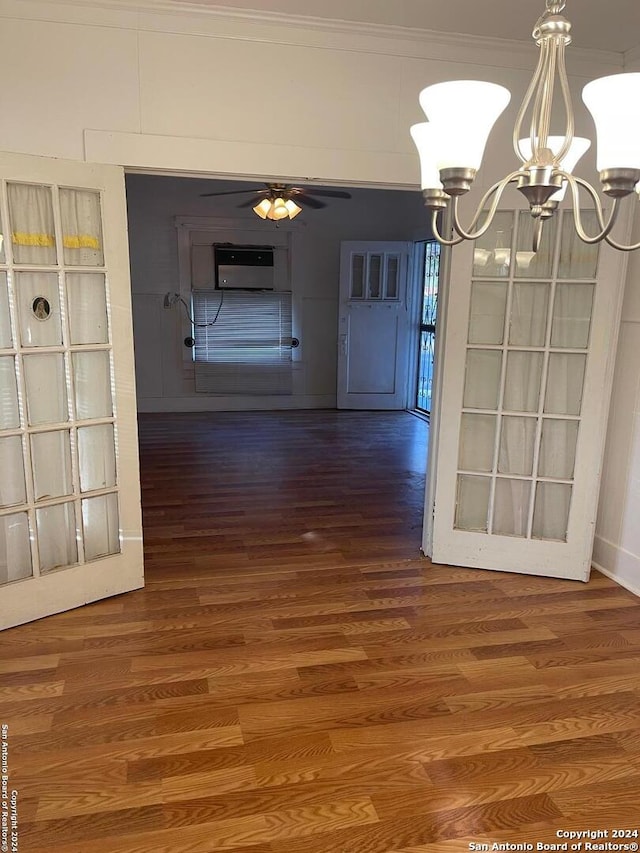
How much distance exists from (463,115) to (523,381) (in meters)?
2.18

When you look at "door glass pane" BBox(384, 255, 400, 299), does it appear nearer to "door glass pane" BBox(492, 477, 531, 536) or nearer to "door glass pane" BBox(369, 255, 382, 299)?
"door glass pane" BBox(369, 255, 382, 299)

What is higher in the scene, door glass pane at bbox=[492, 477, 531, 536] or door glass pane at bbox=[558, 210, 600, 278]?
door glass pane at bbox=[558, 210, 600, 278]

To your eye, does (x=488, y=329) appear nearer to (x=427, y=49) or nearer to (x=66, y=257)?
(x=427, y=49)

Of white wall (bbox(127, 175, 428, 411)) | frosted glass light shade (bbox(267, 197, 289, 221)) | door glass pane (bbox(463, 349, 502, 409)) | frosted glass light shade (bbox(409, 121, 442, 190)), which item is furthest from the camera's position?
white wall (bbox(127, 175, 428, 411))

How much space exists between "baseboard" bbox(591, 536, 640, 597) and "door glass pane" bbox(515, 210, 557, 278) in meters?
1.54

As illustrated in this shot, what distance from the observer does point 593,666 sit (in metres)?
2.59

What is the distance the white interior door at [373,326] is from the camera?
779cm

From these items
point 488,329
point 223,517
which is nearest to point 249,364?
point 223,517

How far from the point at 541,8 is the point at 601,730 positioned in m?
2.97

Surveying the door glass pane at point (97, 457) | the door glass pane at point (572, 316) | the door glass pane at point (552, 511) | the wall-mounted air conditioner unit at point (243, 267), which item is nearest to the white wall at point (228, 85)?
the door glass pane at point (572, 316)

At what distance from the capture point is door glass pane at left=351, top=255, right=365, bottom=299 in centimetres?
779

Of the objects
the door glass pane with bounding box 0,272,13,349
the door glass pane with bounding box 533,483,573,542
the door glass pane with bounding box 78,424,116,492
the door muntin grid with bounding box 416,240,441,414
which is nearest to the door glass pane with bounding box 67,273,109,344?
the door glass pane with bounding box 0,272,13,349

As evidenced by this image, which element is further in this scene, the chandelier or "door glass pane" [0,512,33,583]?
"door glass pane" [0,512,33,583]

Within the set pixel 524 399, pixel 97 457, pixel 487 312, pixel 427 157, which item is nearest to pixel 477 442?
pixel 524 399
